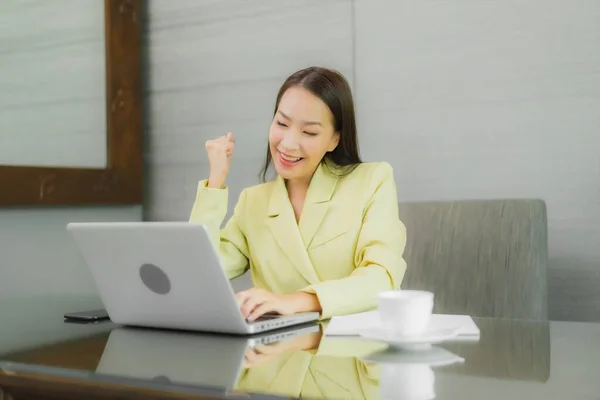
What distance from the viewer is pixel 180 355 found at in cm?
102

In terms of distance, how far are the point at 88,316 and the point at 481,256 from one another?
97cm

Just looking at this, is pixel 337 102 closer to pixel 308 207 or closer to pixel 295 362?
pixel 308 207

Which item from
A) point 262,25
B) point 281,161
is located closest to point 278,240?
point 281,161

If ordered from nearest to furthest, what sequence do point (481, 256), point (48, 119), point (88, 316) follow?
1. point (88, 316)
2. point (481, 256)
3. point (48, 119)

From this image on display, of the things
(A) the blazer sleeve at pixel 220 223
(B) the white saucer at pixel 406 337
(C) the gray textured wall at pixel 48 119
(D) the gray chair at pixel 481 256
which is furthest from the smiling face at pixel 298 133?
(C) the gray textured wall at pixel 48 119

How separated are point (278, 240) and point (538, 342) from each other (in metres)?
0.75

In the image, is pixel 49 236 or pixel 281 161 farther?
pixel 49 236

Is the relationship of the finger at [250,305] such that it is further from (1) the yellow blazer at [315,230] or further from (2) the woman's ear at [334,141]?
(2) the woman's ear at [334,141]

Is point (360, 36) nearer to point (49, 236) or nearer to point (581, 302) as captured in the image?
point (581, 302)

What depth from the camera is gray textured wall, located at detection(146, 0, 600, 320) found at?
2189 mm

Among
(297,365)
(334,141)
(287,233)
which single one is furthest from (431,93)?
(297,365)

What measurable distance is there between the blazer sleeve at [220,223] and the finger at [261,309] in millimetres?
372

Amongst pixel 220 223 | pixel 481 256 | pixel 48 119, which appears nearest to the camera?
pixel 220 223

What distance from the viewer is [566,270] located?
7.23 ft
